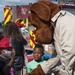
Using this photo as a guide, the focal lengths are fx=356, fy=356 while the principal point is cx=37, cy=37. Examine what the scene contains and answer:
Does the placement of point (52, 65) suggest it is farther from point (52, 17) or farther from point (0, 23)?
point (0, 23)

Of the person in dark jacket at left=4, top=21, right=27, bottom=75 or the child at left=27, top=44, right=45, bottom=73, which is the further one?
the person in dark jacket at left=4, top=21, right=27, bottom=75

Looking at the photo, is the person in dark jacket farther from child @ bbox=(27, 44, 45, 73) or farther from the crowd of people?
the crowd of people

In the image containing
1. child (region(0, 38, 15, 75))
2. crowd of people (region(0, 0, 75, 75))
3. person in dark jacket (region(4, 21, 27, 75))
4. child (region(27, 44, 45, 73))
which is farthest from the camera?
person in dark jacket (region(4, 21, 27, 75))

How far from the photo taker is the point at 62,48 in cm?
383

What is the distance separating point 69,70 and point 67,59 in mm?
146

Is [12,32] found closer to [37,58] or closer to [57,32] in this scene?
[37,58]

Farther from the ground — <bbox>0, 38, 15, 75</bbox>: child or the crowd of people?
the crowd of people

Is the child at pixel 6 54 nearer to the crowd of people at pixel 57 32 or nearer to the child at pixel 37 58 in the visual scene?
the child at pixel 37 58

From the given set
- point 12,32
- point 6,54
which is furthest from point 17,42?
point 6,54

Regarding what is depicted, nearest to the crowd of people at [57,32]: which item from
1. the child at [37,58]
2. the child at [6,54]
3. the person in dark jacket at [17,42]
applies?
the child at [6,54]

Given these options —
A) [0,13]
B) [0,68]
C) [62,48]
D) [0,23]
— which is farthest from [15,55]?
[0,23]

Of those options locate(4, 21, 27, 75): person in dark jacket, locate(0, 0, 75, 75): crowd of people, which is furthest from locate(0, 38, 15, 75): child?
locate(0, 0, 75, 75): crowd of people

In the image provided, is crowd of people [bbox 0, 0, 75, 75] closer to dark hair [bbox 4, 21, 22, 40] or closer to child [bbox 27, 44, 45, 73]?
child [bbox 27, 44, 45, 73]

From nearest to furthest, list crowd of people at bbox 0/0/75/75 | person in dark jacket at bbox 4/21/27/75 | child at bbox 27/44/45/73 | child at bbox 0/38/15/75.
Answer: crowd of people at bbox 0/0/75/75, child at bbox 0/38/15/75, child at bbox 27/44/45/73, person in dark jacket at bbox 4/21/27/75
